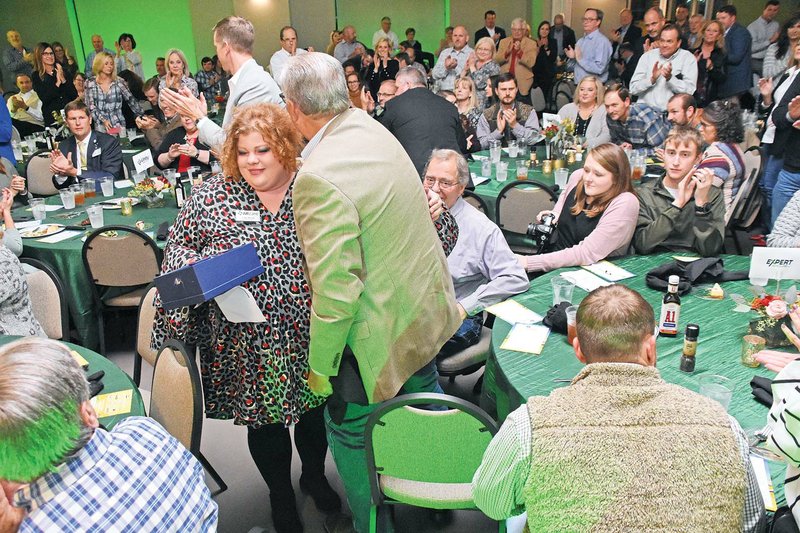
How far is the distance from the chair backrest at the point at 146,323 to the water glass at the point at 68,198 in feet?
8.04

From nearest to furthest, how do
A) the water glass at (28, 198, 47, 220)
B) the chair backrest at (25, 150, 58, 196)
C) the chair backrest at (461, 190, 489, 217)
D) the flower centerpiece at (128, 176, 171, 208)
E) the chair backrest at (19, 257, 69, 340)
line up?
the chair backrest at (19, 257, 69, 340) → the chair backrest at (461, 190, 489, 217) → the water glass at (28, 198, 47, 220) → the flower centerpiece at (128, 176, 171, 208) → the chair backrest at (25, 150, 58, 196)

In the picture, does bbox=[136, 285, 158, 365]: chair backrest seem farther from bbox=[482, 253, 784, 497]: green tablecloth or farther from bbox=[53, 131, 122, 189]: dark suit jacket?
bbox=[53, 131, 122, 189]: dark suit jacket

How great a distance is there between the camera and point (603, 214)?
344cm

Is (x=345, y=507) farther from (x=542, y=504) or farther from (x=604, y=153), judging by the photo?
(x=604, y=153)

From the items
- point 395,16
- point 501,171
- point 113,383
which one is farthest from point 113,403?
point 395,16

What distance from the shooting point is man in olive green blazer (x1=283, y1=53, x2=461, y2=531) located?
6.33 ft

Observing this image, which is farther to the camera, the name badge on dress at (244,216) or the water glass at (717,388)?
the name badge on dress at (244,216)

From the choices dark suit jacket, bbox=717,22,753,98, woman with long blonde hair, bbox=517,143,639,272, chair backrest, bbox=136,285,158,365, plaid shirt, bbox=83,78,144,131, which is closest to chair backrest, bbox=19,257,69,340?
chair backrest, bbox=136,285,158,365

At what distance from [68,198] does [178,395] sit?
3.30 metres

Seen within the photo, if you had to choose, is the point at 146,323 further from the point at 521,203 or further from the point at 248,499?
the point at 521,203

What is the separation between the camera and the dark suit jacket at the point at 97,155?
5.45 metres

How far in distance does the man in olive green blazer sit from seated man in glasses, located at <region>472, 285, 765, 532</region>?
73cm

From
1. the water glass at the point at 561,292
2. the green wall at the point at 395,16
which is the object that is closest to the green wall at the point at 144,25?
the green wall at the point at 395,16

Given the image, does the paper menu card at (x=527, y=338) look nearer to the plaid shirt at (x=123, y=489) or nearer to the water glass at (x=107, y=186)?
the plaid shirt at (x=123, y=489)
